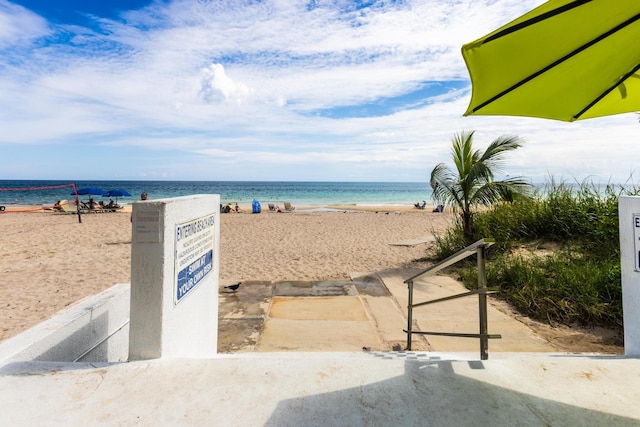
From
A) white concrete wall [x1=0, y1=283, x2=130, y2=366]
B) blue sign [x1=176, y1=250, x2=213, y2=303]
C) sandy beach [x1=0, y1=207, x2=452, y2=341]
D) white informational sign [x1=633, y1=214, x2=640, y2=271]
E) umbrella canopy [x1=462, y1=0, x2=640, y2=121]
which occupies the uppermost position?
umbrella canopy [x1=462, y1=0, x2=640, y2=121]

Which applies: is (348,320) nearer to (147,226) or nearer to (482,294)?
(482,294)

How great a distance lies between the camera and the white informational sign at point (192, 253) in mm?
2645

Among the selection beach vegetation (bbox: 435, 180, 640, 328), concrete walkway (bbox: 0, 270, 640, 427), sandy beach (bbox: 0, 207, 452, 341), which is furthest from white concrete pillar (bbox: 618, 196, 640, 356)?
sandy beach (bbox: 0, 207, 452, 341)

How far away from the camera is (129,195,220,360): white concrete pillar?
2.37 meters

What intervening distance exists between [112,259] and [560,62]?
9487 mm

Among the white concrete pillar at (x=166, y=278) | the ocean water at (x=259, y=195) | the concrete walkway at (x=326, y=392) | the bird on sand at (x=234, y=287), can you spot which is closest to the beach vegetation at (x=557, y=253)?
the concrete walkway at (x=326, y=392)

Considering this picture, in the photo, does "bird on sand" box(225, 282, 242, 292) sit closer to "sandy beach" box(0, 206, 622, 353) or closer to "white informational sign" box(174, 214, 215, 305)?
"sandy beach" box(0, 206, 622, 353)

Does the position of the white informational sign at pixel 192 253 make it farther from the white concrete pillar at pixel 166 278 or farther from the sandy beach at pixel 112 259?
the sandy beach at pixel 112 259

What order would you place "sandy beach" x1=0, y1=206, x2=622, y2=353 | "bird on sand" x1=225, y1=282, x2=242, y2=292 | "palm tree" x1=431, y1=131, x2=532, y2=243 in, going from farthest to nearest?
"palm tree" x1=431, y1=131, x2=532, y2=243, "bird on sand" x1=225, y1=282, x2=242, y2=292, "sandy beach" x1=0, y1=206, x2=622, y2=353

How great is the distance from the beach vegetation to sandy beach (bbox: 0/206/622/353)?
15.7 inches

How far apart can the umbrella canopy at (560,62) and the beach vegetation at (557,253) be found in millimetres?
3141

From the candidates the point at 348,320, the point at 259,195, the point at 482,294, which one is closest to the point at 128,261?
the point at 348,320

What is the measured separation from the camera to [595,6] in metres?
1.52

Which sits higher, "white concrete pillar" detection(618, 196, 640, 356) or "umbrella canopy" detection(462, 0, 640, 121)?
"umbrella canopy" detection(462, 0, 640, 121)
